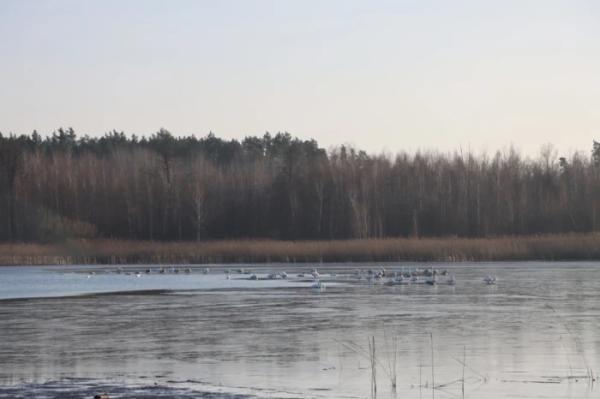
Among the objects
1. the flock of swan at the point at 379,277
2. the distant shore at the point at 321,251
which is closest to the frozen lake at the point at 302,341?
the flock of swan at the point at 379,277

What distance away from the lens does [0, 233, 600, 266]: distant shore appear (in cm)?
4631

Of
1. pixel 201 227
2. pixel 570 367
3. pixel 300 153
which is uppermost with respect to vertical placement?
pixel 300 153

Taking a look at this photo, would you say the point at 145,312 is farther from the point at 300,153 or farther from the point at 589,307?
the point at 300,153

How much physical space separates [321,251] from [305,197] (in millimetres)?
25548

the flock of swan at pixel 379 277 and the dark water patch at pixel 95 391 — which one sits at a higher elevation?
the flock of swan at pixel 379 277

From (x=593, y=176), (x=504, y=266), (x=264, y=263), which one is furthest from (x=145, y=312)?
(x=593, y=176)

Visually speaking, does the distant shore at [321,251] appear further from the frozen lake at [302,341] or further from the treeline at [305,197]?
the frozen lake at [302,341]

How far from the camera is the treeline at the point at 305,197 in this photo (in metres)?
67.2

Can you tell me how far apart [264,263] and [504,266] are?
12.8m

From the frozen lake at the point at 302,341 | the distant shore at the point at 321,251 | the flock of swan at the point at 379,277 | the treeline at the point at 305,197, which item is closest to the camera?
the frozen lake at the point at 302,341

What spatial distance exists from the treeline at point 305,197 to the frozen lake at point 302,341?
35.7 meters

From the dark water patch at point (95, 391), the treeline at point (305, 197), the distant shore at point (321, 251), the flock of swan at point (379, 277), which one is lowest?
the dark water patch at point (95, 391)

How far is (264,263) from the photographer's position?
50062 mm

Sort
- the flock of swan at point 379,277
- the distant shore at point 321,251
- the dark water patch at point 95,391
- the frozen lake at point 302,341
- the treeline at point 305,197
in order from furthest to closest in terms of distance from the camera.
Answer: the treeline at point 305,197 → the distant shore at point 321,251 → the flock of swan at point 379,277 → the frozen lake at point 302,341 → the dark water patch at point 95,391
